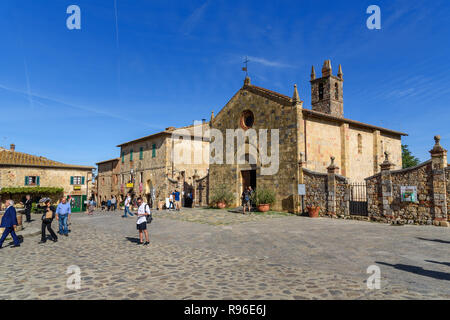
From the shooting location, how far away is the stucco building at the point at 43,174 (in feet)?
105

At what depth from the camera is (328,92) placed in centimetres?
2880

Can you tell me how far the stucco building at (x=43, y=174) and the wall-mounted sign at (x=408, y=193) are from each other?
35.7 metres

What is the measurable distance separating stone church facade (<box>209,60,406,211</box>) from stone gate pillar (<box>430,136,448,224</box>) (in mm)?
6575

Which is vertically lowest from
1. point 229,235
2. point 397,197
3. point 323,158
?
point 229,235

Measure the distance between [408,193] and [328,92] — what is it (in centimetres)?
1810

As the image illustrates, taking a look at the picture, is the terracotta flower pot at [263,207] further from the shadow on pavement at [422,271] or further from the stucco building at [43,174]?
the stucco building at [43,174]

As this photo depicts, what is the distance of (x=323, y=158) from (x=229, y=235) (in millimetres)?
10931

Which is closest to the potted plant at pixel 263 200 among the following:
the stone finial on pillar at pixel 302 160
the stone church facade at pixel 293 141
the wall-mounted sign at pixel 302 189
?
the stone church facade at pixel 293 141

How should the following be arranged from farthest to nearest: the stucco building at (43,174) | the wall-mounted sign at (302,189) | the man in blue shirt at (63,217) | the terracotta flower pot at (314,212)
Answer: the stucco building at (43,174) → the wall-mounted sign at (302,189) → the terracotta flower pot at (314,212) → the man in blue shirt at (63,217)

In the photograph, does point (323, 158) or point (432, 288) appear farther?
point (323, 158)

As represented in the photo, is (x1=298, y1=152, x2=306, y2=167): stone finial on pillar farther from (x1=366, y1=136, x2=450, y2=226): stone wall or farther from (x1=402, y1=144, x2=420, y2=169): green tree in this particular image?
(x1=402, y1=144, x2=420, y2=169): green tree
